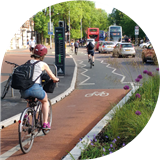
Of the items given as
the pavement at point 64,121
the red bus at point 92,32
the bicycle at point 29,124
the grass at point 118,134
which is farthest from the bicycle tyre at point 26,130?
the red bus at point 92,32

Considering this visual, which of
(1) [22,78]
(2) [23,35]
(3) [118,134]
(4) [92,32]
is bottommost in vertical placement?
(3) [118,134]

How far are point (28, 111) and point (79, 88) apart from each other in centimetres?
728

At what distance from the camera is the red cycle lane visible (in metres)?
4.74

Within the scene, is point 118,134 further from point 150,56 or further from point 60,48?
point 60,48

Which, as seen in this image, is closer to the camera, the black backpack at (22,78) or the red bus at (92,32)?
the black backpack at (22,78)

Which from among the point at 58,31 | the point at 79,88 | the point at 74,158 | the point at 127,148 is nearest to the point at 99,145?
the point at 74,158

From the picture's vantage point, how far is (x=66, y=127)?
6.28 meters

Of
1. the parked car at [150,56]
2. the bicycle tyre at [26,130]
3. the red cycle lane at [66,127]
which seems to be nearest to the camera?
the bicycle tyre at [26,130]

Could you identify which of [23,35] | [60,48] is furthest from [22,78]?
[23,35]

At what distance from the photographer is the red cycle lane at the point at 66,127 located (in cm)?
474

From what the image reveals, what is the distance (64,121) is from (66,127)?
562mm

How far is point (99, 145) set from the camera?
4301 millimetres

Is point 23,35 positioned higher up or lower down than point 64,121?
higher up

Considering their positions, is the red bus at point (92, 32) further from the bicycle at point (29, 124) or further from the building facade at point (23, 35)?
the bicycle at point (29, 124)
